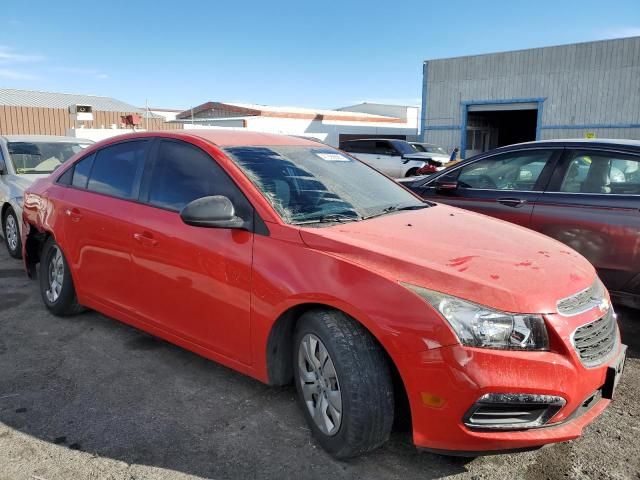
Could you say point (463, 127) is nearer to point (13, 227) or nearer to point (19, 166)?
point (19, 166)

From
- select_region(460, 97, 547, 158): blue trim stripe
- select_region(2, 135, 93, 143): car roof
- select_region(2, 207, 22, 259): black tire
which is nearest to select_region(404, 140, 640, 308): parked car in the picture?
select_region(2, 207, 22, 259): black tire

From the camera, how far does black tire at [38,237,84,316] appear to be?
15.0 feet

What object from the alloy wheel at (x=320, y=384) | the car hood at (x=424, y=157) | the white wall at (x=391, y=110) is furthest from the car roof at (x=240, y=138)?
the white wall at (x=391, y=110)

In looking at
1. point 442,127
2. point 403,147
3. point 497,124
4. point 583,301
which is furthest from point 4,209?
point 497,124

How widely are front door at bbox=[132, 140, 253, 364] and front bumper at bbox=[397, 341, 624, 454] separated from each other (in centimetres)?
109

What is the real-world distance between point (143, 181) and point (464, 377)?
2597 millimetres

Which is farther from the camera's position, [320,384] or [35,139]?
[35,139]

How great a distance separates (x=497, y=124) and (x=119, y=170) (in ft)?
118

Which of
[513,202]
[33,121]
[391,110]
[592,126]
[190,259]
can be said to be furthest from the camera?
[391,110]

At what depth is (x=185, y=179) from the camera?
11.8 feet


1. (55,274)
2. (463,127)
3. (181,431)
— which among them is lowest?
(181,431)

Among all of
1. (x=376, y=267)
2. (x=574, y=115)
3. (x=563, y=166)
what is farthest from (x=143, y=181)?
(x=574, y=115)

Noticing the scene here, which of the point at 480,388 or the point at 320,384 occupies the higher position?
the point at 480,388

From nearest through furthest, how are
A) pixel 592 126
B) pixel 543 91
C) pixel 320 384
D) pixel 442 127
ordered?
1. pixel 320 384
2. pixel 592 126
3. pixel 543 91
4. pixel 442 127
